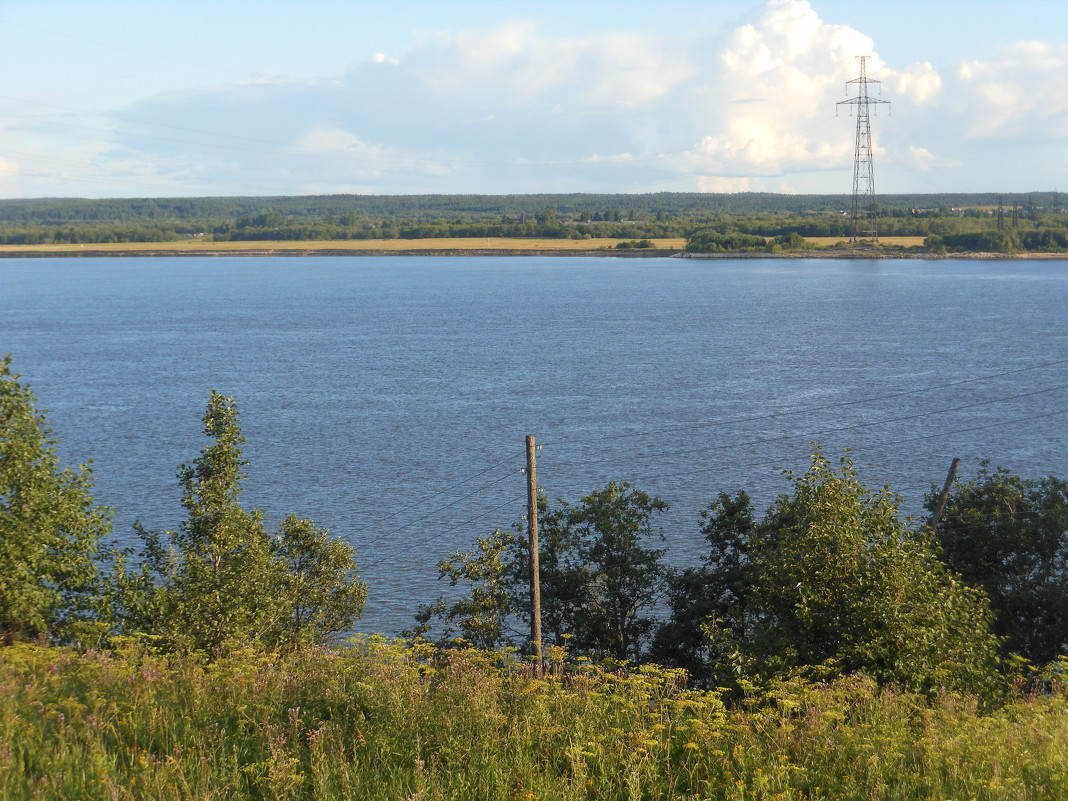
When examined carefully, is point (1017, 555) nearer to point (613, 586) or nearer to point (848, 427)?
point (613, 586)

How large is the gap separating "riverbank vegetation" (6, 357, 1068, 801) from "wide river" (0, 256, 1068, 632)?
8355 millimetres

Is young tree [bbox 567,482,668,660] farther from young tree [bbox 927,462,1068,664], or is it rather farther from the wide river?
the wide river

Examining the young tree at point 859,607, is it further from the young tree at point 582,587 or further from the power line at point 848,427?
the power line at point 848,427

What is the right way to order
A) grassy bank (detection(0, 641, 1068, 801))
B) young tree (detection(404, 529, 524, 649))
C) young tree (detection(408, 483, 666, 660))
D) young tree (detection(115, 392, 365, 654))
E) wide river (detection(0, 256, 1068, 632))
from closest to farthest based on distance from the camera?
1. grassy bank (detection(0, 641, 1068, 801))
2. young tree (detection(115, 392, 365, 654))
3. young tree (detection(404, 529, 524, 649))
4. young tree (detection(408, 483, 666, 660))
5. wide river (detection(0, 256, 1068, 632))

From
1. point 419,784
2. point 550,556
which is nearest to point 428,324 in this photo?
point 550,556

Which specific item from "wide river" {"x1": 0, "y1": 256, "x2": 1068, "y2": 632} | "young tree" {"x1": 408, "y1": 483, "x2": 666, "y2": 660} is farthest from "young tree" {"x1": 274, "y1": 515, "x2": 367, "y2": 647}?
"wide river" {"x1": 0, "y1": 256, "x2": 1068, "y2": 632}

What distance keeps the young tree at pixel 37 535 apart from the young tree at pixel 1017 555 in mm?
15598

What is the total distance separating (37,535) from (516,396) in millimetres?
40612

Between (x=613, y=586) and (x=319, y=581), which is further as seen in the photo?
(x=319, y=581)

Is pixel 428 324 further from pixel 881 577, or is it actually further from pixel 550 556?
pixel 881 577

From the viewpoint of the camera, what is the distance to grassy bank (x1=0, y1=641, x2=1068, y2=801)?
227 inches

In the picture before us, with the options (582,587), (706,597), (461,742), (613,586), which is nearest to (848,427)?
(613,586)

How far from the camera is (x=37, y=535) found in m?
13.8

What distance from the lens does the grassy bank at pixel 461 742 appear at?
577 centimetres
